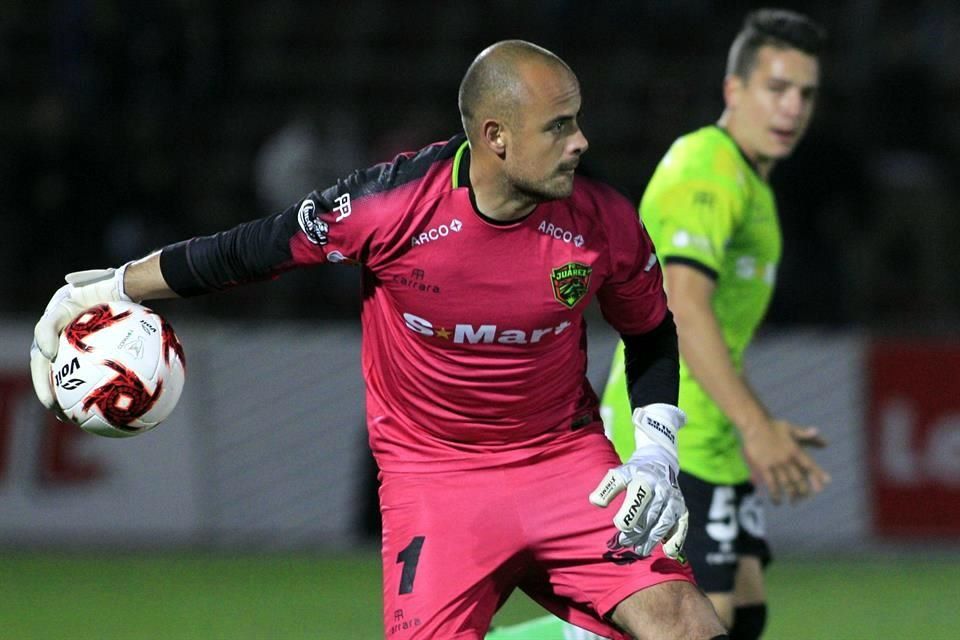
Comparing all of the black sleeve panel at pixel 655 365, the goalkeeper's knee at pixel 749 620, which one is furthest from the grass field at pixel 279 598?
the black sleeve panel at pixel 655 365

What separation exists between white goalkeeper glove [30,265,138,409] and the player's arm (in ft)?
6.19

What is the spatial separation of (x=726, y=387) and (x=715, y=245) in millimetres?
522

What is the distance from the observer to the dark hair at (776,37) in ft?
20.9

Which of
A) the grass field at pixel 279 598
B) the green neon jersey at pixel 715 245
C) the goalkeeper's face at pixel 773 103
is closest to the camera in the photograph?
the green neon jersey at pixel 715 245

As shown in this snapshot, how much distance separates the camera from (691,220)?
583 cm

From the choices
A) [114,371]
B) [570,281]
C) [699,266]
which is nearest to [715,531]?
[699,266]

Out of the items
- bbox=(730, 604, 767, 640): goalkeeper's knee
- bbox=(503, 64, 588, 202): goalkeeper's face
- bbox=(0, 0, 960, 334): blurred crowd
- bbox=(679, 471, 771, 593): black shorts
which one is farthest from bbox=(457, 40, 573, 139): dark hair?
bbox=(0, 0, 960, 334): blurred crowd

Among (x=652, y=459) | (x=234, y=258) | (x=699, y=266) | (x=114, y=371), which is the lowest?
(x=652, y=459)

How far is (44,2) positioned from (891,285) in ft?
25.6

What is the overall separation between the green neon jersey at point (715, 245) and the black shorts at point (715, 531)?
0.05 m

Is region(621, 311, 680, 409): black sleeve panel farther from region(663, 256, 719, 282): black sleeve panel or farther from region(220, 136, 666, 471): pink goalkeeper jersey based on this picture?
region(663, 256, 719, 282): black sleeve panel

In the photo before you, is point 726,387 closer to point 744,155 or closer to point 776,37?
point 744,155

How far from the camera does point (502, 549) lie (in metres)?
4.94

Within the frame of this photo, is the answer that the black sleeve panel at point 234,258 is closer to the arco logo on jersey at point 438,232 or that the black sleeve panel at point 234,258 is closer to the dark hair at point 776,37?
the arco logo on jersey at point 438,232
